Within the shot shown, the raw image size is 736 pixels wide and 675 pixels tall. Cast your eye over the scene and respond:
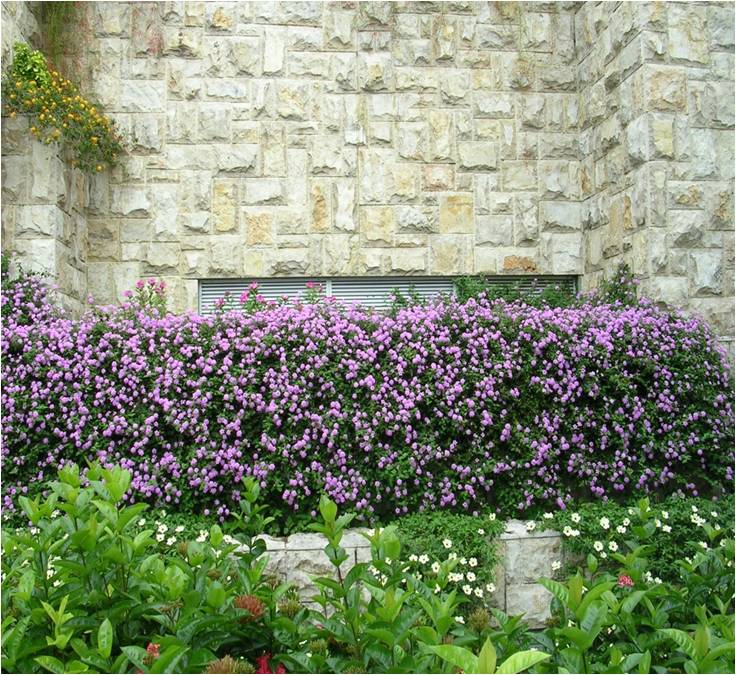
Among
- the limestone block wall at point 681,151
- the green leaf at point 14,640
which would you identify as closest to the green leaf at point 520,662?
the green leaf at point 14,640

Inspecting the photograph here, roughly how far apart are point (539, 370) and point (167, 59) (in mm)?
4301

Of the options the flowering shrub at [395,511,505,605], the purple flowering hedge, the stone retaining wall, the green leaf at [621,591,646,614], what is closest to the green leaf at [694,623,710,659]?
the green leaf at [621,591,646,614]

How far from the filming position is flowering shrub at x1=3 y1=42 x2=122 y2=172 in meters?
5.48

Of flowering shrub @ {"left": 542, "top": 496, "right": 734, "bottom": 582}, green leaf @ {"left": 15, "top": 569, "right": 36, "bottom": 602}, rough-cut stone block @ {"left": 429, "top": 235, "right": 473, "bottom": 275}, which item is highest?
rough-cut stone block @ {"left": 429, "top": 235, "right": 473, "bottom": 275}

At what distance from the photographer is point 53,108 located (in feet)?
18.4

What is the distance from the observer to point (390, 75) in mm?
6520

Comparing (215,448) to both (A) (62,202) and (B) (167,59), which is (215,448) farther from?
(B) (167,59)

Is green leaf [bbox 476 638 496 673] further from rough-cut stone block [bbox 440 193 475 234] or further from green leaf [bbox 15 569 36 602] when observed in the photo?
rough-cut stone block [bbox 440 193 475 234]

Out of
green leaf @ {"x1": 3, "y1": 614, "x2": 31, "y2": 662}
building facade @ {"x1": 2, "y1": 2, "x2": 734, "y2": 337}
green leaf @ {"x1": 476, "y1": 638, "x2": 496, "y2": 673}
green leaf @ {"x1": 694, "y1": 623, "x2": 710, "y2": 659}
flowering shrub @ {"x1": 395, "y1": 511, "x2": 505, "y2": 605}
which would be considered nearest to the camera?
green leaf @ {"x1": 476, "y1": 638, "x2": 496, "y2": 673}

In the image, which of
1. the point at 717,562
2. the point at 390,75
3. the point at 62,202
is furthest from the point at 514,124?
the point at 717,562

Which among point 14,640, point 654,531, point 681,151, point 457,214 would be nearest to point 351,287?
point 457,214

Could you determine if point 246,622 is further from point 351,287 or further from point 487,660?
point 351,287

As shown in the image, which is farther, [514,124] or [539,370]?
[514,124]

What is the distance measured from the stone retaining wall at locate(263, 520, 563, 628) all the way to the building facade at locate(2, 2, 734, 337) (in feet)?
9.26
